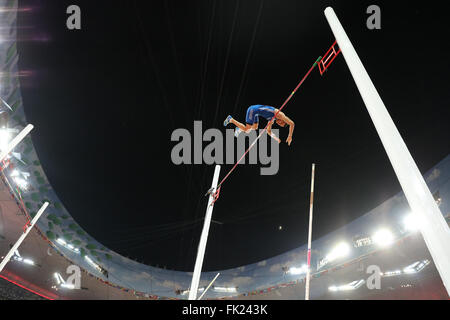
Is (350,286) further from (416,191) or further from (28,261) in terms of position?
(28,261)

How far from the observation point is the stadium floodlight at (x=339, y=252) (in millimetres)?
15086

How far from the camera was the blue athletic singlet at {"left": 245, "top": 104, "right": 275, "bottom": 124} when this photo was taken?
5551mm

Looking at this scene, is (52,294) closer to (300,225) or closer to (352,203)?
(300,225)

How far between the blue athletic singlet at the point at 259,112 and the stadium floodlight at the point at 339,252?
1360cm

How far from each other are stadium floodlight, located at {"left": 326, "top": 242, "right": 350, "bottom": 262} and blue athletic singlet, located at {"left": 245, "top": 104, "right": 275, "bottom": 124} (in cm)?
1360

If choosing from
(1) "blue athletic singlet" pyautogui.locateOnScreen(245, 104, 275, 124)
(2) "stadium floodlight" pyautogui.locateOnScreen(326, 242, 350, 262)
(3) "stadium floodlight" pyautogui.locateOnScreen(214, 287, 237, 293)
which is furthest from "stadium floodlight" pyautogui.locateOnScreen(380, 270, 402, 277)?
(3) "stadium floodlight" pyautogui.locateOnScreen(214, 287, 237, 293)

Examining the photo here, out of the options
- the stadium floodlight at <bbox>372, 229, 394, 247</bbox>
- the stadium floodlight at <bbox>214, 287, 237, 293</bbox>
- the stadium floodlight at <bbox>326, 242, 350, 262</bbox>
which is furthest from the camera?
the stadium floodlight at <bbox>214, 287, 237, 293</bbox>

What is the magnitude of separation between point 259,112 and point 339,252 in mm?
14315

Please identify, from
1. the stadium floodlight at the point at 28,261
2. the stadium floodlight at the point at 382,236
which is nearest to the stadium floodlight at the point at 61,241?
the stadium floodlight at the point at 28,261

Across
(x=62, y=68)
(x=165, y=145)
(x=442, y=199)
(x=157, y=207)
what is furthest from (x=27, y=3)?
(x=442, y=199)

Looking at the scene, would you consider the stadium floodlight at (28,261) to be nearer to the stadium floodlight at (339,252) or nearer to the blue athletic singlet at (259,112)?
the blue athletic singlet at (259,112)

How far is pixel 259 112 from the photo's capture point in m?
5.72

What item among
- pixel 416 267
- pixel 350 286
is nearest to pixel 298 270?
pixel 350 286

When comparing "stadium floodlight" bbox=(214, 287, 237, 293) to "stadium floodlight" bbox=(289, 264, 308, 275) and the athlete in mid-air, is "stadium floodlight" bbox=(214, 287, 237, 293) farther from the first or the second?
the athlete in mid-air
